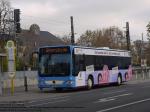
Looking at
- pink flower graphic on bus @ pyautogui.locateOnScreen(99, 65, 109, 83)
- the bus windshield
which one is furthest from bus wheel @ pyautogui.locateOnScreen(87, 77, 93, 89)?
the bus windshield

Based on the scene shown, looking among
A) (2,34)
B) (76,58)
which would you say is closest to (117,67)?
(76,58)

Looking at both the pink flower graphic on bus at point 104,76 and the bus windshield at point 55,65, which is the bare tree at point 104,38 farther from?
the bus windshield at point 55,65

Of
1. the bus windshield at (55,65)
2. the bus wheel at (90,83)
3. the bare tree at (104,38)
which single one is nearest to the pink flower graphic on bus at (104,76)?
the bus wheel at (90,83)

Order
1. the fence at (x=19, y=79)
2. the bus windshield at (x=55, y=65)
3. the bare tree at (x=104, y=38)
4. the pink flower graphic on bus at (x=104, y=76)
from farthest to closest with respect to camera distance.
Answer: the bare tree at (x=104, y=38) < the fence at (x=19, y=79) < the pink flower graphic on bus at (x=104, y=76) < the bus windshield at (x=55, y=65)

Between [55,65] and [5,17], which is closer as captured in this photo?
[55,65]

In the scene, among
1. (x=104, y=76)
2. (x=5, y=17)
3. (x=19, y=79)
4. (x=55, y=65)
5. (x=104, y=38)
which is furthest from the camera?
(x=104, y=38)

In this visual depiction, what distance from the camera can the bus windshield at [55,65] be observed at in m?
34.1

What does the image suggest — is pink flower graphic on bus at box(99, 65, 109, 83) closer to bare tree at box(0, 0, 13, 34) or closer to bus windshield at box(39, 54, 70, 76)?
bus windshield at box(39, 54, 70, 76)

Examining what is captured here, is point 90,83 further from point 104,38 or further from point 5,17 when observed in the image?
point 104,38

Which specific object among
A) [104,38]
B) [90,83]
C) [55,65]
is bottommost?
[90,83]

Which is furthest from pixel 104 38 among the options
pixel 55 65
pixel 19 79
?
pixel 55 65

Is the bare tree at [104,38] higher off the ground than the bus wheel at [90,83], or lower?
higher

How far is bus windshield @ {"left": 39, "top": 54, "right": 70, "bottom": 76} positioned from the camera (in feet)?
112

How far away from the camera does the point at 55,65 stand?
3428cm
